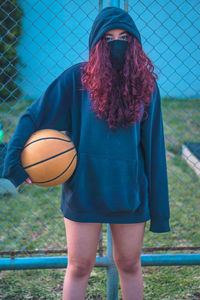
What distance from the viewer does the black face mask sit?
5.35ft

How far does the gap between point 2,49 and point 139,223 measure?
17.9ft

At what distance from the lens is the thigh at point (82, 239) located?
172cm

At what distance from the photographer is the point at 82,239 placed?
5.64ft

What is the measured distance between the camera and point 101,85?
5.32 ft

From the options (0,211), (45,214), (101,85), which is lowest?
(0,211)

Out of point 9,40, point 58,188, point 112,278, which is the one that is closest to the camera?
point 112,278

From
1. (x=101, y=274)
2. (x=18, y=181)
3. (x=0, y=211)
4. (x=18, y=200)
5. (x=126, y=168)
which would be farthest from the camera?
(x=18, y=200)

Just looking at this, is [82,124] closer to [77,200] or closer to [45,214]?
[77,200]

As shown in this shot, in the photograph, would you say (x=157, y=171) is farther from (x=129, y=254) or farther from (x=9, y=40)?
(x=9, y=40)

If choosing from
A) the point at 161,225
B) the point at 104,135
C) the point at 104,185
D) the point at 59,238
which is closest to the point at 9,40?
the point at 59,238

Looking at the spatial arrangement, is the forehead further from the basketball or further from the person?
the basketball

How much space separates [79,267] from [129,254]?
0.96 ft

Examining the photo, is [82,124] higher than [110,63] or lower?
lower

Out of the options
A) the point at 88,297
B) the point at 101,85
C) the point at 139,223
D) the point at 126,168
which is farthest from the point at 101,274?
the point at 101,85
